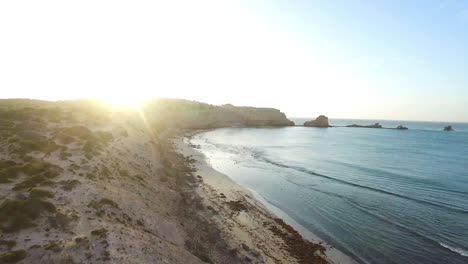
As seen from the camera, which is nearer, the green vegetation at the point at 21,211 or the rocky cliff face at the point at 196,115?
the green vegetation at the point at 21,211

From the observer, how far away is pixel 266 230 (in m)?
21.6

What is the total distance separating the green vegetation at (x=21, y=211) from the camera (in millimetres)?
13086

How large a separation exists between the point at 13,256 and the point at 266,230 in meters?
14.9

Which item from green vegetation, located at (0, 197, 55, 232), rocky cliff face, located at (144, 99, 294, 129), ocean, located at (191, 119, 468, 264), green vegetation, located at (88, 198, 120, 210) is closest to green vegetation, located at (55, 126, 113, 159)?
green vegetation, located at (88, 198, 120, 210)

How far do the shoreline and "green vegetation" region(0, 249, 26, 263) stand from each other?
10764mm

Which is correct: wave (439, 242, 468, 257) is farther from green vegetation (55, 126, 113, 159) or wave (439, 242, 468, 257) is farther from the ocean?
green vegetation (55, 126, 113, 159)

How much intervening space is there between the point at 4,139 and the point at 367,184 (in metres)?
38.0

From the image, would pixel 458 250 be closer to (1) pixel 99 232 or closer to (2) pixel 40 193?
(1) pixel 99 232

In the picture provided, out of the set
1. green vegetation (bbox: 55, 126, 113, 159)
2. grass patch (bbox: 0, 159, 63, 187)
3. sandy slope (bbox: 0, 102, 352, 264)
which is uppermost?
green vegetation (bbox: 55, 126, 113, 159)

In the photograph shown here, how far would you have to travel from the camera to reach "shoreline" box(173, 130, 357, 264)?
18281mm

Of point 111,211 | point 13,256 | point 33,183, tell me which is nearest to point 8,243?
point 13,256

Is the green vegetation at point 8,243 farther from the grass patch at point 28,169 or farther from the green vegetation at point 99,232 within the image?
the grass patch at point 28,169

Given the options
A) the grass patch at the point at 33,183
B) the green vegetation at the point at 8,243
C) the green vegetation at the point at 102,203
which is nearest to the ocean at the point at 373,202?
the green vegetation at the point at 102,203

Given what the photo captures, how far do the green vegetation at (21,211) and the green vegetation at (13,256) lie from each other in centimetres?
187
